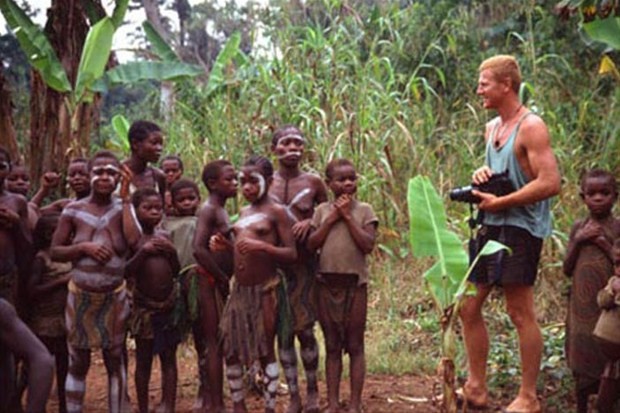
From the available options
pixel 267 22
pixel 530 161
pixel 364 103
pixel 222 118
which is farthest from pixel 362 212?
pixel 267 22

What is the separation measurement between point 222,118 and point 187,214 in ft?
12.0

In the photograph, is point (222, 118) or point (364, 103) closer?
point (364, 103)

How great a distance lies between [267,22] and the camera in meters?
10.1

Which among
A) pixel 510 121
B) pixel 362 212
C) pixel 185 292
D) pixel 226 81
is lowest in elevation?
pixel 185 292

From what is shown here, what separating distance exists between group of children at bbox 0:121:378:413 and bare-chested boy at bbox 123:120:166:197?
0.76 ft

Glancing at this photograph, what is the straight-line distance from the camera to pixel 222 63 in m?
9.47

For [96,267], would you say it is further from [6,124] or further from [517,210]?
[6,124]

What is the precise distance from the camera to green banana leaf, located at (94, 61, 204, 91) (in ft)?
26.1

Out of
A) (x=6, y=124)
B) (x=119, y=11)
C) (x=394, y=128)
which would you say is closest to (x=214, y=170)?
(x=6, y=124)

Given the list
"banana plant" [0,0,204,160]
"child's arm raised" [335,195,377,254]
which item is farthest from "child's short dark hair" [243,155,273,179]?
"banana plant" [0,0,204,160]

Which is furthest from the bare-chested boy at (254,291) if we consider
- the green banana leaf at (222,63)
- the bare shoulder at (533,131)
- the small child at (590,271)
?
the green banana leaf at (222,63)

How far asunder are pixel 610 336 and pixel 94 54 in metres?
4.68

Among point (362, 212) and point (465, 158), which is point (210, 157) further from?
point (362, 212)

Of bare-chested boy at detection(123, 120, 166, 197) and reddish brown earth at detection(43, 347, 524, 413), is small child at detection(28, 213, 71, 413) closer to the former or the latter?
bare-chested boy at detection(123, 120, 166, 197)
